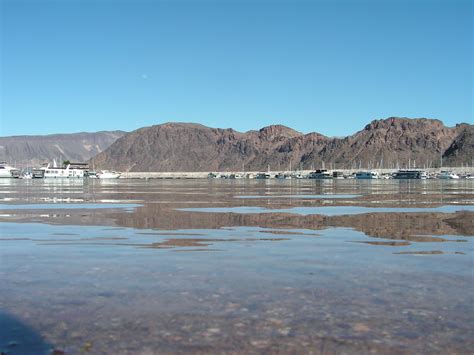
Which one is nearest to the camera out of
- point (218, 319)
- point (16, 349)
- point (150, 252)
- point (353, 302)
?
point (16, 349)

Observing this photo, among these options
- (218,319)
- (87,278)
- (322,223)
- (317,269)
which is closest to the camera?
(218,319)

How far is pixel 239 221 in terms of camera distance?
22.9m

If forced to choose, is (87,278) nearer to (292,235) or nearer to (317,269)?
(317,269)

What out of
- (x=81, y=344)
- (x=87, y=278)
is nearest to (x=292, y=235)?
(x=87, y=278)

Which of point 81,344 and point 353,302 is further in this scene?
point 353,302

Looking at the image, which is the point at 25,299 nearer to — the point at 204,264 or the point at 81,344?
the point at 81,344

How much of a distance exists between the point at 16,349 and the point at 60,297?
8.01ft

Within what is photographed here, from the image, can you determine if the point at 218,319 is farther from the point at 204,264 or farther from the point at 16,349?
the point at 204,264

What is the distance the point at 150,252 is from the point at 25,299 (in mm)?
5326

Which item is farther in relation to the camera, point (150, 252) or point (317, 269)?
point (150, 252)

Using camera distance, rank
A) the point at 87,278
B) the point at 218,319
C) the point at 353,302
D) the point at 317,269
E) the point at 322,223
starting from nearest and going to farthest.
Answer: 1. the point at 218,319
2. the point at 353,302
3. the point at 87,278
4. the point at 317,269
5. the point at 322,223

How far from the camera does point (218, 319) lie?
25.4 ft

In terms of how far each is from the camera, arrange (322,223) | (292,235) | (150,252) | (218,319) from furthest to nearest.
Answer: (322,223), (292,235), (150,252), (218,319)

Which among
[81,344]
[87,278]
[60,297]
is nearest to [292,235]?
[87,278]
